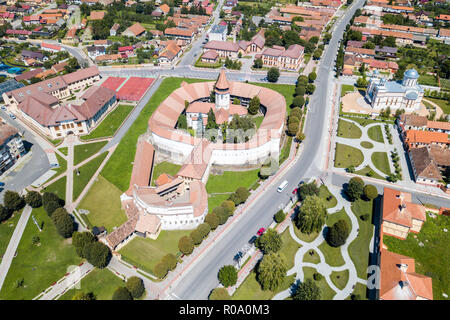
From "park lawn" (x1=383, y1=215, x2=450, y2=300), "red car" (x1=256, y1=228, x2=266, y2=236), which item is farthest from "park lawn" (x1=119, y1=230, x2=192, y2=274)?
"park lawn" (x1=383, y1=215, x2=450, y2=300)

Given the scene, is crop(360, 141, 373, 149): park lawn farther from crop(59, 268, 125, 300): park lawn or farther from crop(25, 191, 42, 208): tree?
crop(25, 191, 42, 208): tree

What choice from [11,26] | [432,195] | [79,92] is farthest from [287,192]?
[11,26]

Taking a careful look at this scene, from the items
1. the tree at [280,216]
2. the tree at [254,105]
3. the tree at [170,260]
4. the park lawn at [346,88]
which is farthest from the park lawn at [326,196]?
the park lawn at [346,88]

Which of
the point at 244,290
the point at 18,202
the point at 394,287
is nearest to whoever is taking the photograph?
the point at 394,287

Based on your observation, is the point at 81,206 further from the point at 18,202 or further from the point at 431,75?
the point at 431,75

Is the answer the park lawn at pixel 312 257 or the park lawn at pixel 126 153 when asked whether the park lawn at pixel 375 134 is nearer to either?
the park lawn at pixel 312 257
